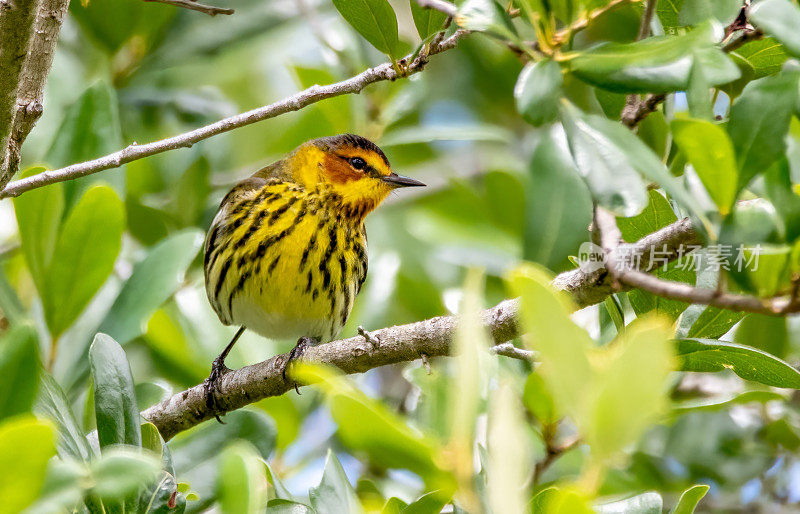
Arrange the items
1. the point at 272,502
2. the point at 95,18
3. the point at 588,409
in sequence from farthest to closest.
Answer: the point at 95,18, the point at 272,502, the point at 588,409

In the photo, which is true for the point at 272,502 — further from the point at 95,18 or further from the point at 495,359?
the point at 95,18

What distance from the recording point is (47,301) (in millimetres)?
2912

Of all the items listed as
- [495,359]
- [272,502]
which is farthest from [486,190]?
[272,502]

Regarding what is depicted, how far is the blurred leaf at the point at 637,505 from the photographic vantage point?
203 cm

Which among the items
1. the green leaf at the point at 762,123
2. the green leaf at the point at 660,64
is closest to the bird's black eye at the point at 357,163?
the green leaf at the point at 660,64

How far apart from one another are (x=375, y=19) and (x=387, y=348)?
831 mm

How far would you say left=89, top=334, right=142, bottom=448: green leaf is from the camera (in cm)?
206

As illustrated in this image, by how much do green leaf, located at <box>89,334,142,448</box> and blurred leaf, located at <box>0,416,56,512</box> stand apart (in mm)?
860

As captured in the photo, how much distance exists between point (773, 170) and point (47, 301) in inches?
83.9

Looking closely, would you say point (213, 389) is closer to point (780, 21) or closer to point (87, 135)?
point (87, 135)

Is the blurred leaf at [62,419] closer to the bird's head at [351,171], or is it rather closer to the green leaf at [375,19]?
the green leaf at [375,19]

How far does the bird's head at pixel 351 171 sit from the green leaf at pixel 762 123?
262 centimetres

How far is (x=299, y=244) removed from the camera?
12.8 feet

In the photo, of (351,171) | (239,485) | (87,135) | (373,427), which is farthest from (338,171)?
(373,427)
